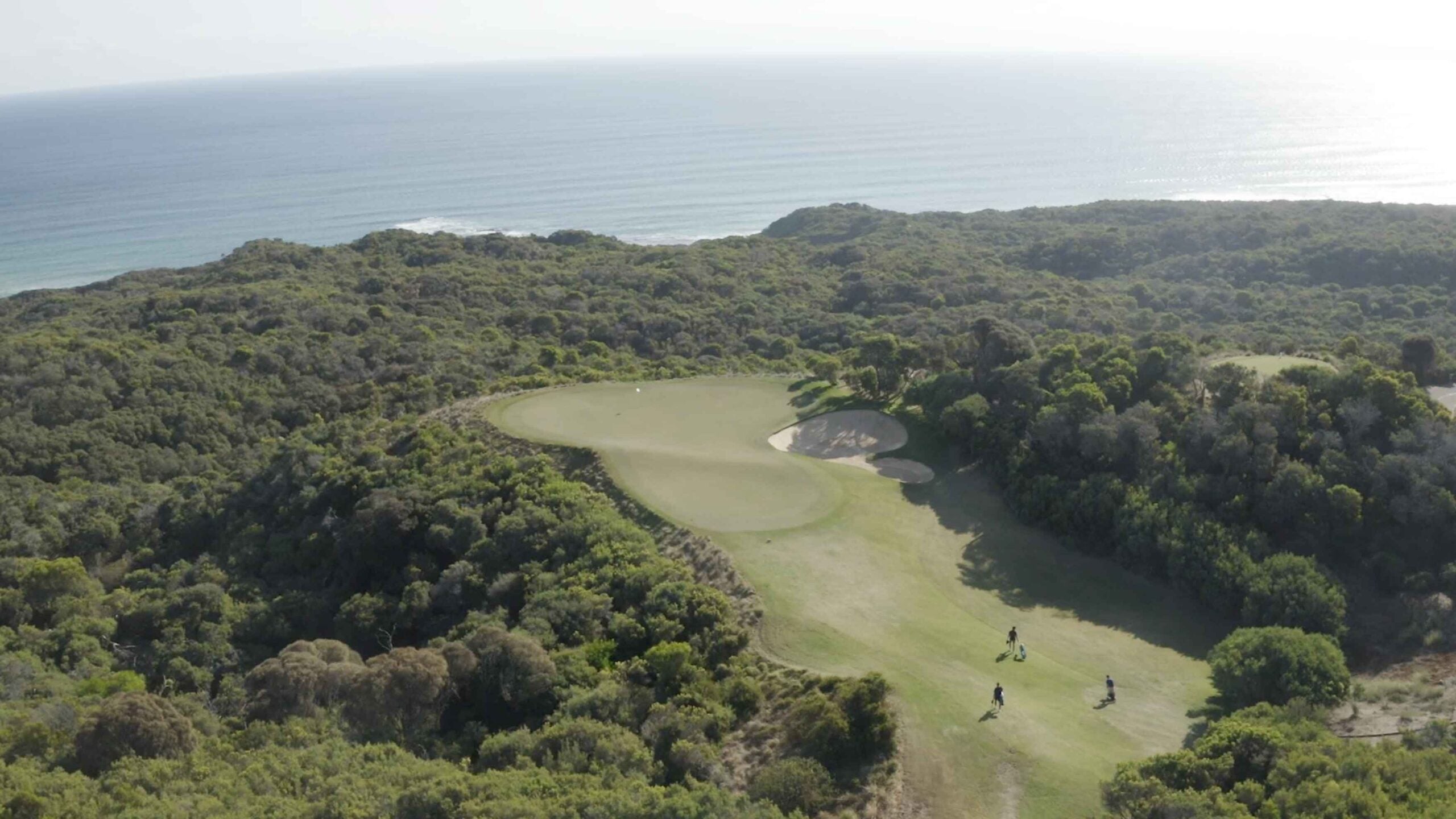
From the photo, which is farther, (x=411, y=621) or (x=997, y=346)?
(x=997, y=346)

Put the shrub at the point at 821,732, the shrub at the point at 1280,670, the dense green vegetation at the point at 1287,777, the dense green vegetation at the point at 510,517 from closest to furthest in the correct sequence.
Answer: the dense green vegetation at the point at 1287,777 < the shrub at the point at 821,732 < the dense green vegetation at the point at 510,517 < the shrub at the point at 1280,670

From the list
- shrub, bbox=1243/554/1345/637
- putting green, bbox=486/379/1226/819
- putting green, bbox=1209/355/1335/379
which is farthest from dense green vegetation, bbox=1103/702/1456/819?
putting green, bbox=1209/355/1335/379

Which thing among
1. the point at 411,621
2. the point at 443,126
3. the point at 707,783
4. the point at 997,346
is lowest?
the point at 411,621

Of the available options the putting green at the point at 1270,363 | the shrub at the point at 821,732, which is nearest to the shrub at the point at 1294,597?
the putting green at the point at 1270,363

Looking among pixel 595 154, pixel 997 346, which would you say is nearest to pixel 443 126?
pixel 595 154

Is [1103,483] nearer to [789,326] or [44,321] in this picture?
[789,326]

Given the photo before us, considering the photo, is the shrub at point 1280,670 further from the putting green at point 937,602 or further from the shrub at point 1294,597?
the shrub at point 1294,597
